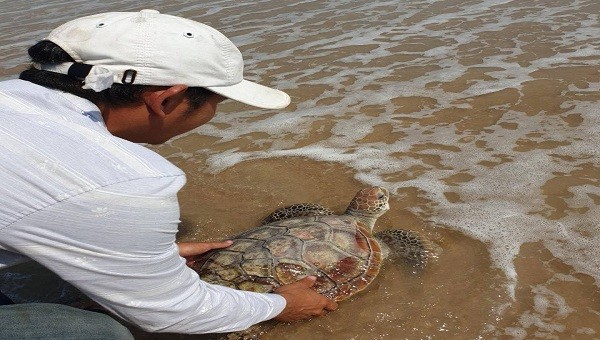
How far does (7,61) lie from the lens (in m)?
8.43

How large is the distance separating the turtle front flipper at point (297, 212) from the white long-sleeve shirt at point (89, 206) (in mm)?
1885

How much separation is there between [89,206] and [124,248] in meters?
0.18

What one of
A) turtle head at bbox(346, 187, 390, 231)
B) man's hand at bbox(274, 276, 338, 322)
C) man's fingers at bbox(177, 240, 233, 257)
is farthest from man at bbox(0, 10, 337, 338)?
turtle head at bbox(346, 187, 390, 231)

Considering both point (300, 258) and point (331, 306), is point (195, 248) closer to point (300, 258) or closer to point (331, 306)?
point (300, 258)

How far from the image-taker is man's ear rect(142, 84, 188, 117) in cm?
213

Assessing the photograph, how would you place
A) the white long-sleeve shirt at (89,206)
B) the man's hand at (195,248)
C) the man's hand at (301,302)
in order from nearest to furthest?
1. the white long-sleeve shirt at (89,206)
2. the man's hand at (301,302)
3. the man's hand at (195,248)

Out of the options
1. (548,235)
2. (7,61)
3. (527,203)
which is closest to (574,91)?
(527,203)

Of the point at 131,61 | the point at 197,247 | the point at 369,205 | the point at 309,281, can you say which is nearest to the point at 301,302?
the point at 309,281

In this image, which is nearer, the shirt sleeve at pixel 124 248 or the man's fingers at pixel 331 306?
the shirt sleeve at pixel 124 248

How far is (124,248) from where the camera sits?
1.84 meters

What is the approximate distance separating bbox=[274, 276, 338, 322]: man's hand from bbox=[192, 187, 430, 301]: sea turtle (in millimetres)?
140

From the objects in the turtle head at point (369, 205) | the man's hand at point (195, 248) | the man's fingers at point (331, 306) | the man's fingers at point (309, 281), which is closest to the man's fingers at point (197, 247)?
the man's hand at point (195, 248)

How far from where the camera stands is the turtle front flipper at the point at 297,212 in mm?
3926

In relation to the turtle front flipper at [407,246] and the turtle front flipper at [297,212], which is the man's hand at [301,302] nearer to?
the turtle front flipper at [407,246]
